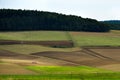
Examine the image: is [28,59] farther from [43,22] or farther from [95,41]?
[43,22]

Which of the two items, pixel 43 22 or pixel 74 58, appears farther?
pixel 43 22

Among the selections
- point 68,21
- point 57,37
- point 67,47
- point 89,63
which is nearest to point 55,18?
point 68,21

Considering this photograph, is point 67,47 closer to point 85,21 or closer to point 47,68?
point 47,68

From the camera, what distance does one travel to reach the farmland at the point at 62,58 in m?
44.7

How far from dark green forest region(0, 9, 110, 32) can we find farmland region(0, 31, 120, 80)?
21.2 m

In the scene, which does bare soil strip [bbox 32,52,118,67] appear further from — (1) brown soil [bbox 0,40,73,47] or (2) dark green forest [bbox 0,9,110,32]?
(2) dark green forest [bbox 0,9,110,32]

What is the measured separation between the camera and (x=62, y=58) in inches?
2586

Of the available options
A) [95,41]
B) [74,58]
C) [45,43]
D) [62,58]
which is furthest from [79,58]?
[95,41]

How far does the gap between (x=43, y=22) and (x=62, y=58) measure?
5699 cm

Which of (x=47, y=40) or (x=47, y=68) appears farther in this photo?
(x=47, y=40)

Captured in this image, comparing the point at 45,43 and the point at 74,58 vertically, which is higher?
the point at 74,58

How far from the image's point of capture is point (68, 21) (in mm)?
122688

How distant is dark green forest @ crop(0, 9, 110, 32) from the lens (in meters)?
117

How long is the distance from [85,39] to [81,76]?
158 feet
